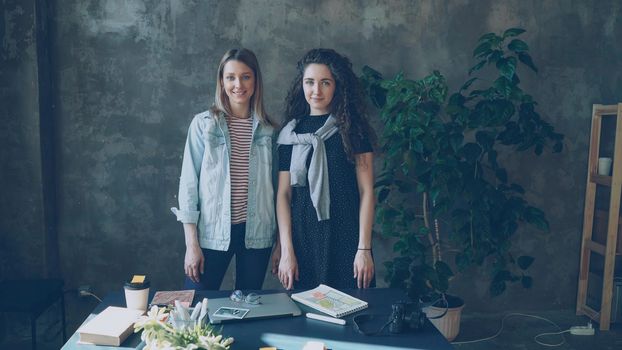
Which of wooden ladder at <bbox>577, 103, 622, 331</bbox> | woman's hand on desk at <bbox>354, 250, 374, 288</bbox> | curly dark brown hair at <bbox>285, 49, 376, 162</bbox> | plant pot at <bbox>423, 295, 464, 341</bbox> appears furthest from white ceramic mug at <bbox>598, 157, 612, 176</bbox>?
woman's hand on desk at <bbox>354, 250, 374, 288</bbox>

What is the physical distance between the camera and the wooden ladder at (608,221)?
3215 mm

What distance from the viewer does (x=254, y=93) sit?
2217 millimetres

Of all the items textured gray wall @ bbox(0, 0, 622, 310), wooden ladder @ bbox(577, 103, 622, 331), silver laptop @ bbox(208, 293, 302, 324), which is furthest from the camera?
wooden ladder @ bbox(577, 103, 622, 331)

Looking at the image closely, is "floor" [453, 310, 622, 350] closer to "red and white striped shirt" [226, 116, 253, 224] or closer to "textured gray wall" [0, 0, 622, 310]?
"textured gray wall" [0, 0, 622, 310]

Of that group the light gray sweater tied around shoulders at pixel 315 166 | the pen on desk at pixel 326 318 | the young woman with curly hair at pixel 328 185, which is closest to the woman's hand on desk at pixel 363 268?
the young woman with curly hair at pixel 328 185

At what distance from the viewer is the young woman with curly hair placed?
6.99ft

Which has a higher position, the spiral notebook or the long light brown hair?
the long light brown hair

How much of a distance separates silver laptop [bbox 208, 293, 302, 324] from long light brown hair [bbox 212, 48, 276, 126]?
814 mm

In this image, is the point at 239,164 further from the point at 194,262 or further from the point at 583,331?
the point at 583,331

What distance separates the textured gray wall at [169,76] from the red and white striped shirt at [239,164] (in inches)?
42.4

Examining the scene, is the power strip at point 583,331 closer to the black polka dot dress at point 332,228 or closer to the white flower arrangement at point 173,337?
the black polka dot dress at point 332,228

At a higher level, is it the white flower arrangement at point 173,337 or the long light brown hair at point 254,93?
the long light brown hair at point 254,93

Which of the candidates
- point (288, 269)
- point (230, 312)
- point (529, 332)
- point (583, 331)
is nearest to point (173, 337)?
point (230, 312)

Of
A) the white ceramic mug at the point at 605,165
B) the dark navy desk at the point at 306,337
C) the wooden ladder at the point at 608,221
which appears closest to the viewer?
the dark navy desk at the point at 306,337
